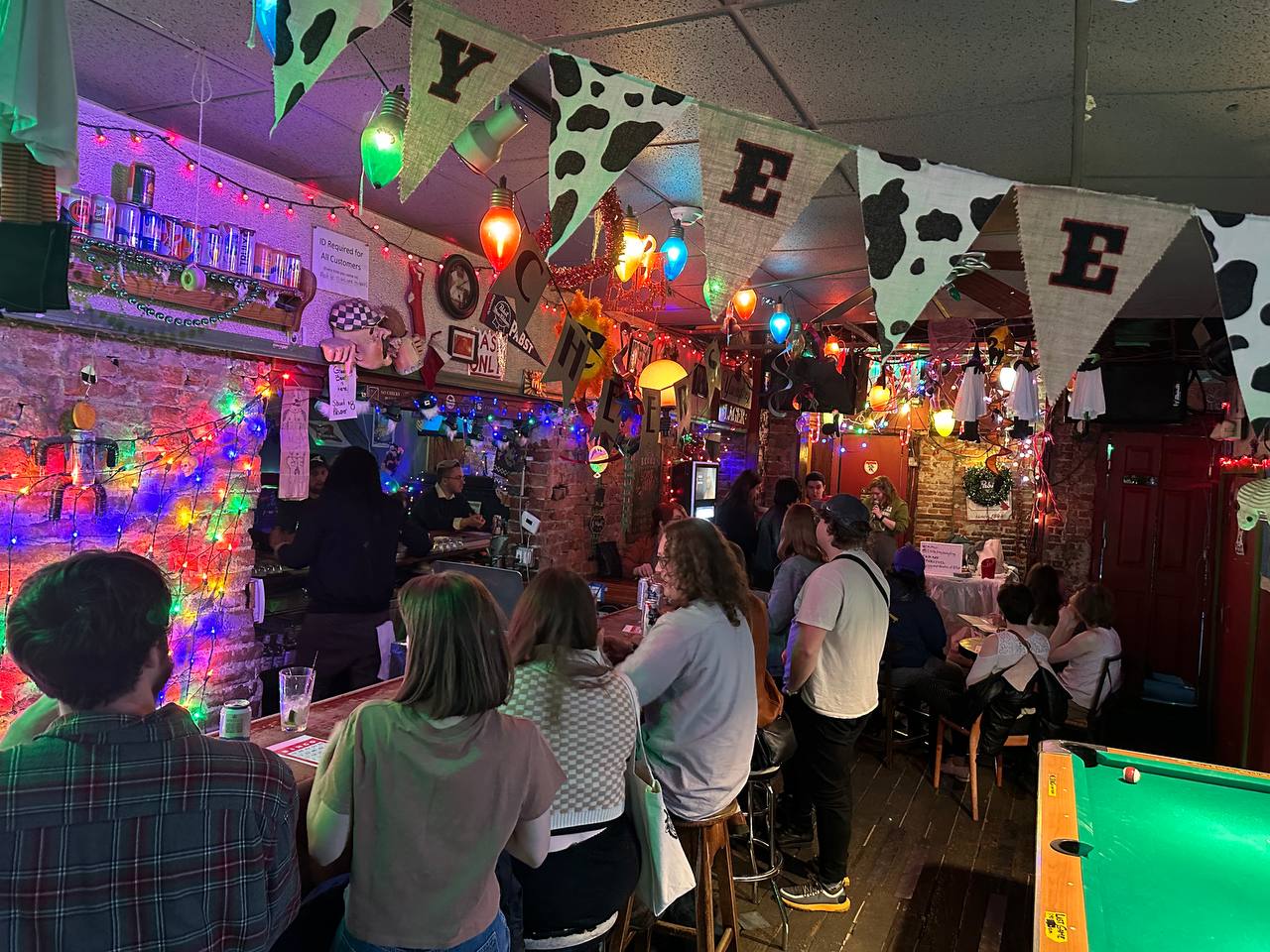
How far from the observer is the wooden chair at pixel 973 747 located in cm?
438

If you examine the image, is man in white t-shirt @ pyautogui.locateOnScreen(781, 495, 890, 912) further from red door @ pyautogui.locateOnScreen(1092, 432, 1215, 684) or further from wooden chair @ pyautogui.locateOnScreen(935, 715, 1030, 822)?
red door @ pyautogui.locateOnScreen(1092, 432, 1215, 684)

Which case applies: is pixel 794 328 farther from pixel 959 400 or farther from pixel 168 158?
pixel 168 158

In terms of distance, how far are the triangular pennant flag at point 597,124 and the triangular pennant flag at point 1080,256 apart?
91 centimetres

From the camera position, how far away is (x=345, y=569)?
3547mm

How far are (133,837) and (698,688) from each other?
1.61m

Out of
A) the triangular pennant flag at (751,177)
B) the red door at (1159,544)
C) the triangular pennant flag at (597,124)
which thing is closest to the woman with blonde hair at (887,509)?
the red door at (1159,544)

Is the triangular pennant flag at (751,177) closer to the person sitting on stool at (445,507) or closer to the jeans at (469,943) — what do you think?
the jeans at (469,943)

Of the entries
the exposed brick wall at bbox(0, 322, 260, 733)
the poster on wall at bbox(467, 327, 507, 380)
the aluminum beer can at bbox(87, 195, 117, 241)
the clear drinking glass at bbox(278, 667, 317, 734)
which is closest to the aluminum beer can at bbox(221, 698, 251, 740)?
the clear drinking glass at bbox(278, 667, 317, 734)

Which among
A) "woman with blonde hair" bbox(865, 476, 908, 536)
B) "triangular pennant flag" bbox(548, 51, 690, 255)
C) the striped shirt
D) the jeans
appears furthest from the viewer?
"woman with blonde hair" bbox(865, 476, 908, 536)

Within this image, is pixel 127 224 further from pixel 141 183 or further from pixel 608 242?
pixel 608 242

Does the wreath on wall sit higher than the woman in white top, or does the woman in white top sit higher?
the wreath on wall

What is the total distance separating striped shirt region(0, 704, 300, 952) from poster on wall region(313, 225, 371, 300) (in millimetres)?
2890

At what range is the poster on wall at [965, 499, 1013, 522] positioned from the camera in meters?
10.4

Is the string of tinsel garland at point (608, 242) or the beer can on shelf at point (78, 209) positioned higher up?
the string of tinsel garland at point (608, 242)
